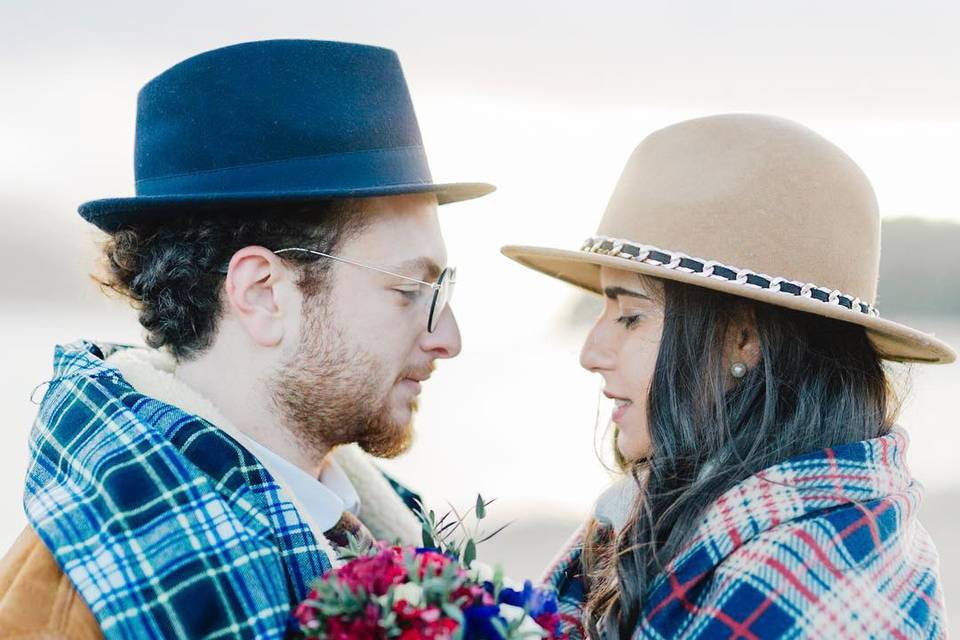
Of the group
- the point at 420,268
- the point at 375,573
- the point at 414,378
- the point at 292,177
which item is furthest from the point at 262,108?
the point at 375,573

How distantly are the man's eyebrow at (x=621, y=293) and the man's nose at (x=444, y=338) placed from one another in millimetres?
445

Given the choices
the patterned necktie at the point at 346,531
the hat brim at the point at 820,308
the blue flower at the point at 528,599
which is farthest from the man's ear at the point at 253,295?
the blue flower at the point at 528,599

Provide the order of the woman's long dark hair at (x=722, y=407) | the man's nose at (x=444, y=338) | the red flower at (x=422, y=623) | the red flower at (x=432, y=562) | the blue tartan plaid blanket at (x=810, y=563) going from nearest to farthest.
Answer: the red flower at (x=422, y=623) < the red flower at (x=432, y=562) < the blue tartan plaid blanket at (x=810, y=563) < the woman's long dark hair at (x=722, y=407) < the man's nose at (x=444, y=338)

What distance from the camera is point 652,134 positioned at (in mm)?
A: 2504

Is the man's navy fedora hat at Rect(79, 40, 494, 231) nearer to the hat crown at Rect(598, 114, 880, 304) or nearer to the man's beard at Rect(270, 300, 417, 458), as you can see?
the man's beard at Rect(270, 300, 417, 458)

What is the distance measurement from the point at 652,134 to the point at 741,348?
613mm

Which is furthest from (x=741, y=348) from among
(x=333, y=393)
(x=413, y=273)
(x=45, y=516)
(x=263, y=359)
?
(x=45, y=516)

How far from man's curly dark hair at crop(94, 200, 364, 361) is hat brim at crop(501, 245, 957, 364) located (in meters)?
0.55

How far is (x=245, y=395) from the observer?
2.36 metres

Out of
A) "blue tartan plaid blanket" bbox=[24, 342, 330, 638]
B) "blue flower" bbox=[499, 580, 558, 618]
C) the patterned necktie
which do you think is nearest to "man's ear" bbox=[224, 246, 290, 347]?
"blue tartan plaid blanket" bbox=[24, 342, 330, 638]

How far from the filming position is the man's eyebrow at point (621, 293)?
2408mm

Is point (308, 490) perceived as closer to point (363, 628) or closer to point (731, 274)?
point (363, 628)

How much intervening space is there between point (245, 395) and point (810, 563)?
1382 mm

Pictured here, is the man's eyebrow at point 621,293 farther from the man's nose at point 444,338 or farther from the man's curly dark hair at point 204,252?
the man's curly dark hair at point 204,252
